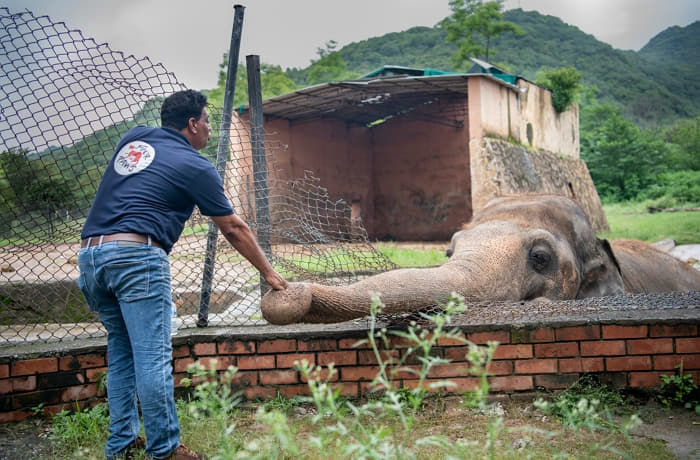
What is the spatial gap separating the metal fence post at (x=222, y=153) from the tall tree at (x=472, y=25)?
4394cm

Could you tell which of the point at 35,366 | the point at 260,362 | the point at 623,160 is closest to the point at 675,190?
the point at 623,160

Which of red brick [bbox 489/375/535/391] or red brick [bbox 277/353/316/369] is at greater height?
red brick [bbox 277/353/316/369]

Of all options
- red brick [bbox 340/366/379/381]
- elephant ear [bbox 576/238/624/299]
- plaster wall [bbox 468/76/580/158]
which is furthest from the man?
plaster wall [bbox 468/76/580/158]

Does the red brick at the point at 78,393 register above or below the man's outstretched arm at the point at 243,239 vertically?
below

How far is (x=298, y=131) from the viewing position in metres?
19.4

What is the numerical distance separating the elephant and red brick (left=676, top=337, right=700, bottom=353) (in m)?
0.97

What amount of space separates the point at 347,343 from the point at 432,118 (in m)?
17.6

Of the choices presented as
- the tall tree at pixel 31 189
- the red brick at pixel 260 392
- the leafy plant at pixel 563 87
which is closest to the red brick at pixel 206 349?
the red brick at pixel 260 392

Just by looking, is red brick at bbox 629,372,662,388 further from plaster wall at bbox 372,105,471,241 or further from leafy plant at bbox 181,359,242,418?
plaster wall at bbox 372,105,471,241

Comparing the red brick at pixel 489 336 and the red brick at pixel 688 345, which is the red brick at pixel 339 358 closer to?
the red brick at pixel 489 336

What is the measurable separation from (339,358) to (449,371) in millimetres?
677

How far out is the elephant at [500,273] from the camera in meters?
3.08

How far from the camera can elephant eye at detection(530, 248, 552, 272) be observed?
14.6ft

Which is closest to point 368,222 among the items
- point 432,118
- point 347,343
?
point 432,118
